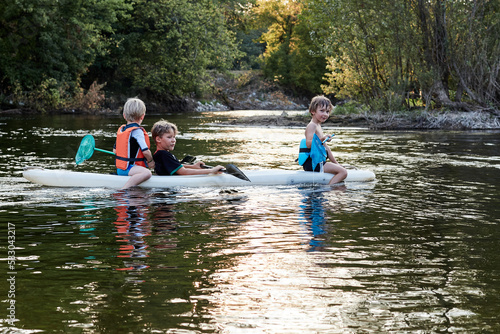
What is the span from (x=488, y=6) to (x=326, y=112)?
16124mm

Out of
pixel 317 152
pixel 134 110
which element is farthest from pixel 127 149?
pixel 317 152

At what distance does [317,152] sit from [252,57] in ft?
178

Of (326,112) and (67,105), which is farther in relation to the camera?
(67,105)

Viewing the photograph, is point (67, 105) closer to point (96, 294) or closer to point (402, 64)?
point (402, 64)

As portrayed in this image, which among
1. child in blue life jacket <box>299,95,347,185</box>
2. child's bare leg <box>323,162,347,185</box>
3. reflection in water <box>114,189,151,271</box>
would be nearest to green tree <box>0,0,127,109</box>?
child in blue life jacket <box>299,95,347,185</box>

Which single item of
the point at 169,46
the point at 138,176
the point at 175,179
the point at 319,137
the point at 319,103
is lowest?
the point at 175,179

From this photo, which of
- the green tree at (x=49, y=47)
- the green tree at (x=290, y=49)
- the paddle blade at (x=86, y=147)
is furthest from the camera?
the green tree at (x=290, y=49)

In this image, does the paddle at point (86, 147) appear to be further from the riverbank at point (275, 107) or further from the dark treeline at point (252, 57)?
the riverbank at point (275, 107)

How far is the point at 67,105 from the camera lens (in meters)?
35.1

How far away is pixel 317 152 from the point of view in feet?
30.9

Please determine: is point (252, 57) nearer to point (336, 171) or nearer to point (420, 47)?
point (420, 47)

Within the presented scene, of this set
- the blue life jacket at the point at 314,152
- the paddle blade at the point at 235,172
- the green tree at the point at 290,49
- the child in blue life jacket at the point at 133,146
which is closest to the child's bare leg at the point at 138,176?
the child in blue life jacket at the point at 133,146

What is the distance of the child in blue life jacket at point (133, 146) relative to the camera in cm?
844

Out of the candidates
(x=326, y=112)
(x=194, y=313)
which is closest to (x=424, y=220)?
(x=326, y=112)
